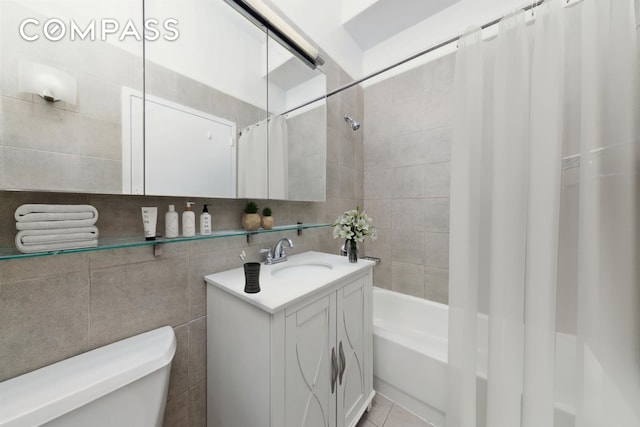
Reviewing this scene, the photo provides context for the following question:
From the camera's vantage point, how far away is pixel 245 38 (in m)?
1.10

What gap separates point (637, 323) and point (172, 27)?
1.93 meters

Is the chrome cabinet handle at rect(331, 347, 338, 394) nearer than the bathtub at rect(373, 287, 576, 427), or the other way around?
the bathtub at rect(373, 287, 576, 427)

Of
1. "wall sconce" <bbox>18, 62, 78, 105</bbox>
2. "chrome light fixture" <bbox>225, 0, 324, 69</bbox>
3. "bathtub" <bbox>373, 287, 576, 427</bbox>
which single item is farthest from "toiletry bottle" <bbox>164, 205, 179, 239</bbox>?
"bathtub" <bbox>373, 287, 576, 427</bbox>

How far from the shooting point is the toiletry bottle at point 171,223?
0.80 meters

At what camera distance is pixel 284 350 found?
73 cm

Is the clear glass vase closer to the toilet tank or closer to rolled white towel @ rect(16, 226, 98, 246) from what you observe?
the toilet tank

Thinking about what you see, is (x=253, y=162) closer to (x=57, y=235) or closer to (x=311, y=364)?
(x=57, y=235)

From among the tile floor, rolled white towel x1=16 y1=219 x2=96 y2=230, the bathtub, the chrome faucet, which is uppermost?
rolled white towel x1=16 y1=219 x2=96 y2=230

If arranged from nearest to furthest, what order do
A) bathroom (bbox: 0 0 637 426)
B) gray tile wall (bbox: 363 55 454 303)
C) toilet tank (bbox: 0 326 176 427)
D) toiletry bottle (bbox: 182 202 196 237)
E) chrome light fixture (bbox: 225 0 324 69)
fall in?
1. toilet tank (bbox: 0 326 176 427)
2. bathroom (bbox: 0 0 637 426)
3. toiletry bottle (bbox: 182 202 196 237)
4. chrome light fixture (bbox: 225 0 324 69)
5. gray tile wall (bbox: 363 55 454 303)

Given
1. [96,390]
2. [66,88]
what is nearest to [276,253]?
[96,390]

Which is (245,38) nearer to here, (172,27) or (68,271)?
(172,27)

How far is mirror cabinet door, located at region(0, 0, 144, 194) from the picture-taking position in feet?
1.84

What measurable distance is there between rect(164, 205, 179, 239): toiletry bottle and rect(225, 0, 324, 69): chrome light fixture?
1.03m

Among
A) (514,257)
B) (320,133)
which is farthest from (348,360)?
(320,133)
